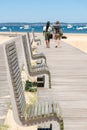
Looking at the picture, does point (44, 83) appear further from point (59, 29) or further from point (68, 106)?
point (59, 29)

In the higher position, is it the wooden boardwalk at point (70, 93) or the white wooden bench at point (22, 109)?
the white wooden bench at point (22, 109)

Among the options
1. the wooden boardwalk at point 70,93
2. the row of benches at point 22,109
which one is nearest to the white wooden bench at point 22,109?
the row of benches at point 22,109

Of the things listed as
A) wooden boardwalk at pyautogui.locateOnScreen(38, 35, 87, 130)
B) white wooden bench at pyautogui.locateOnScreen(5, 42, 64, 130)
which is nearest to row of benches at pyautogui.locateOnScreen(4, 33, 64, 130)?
white wooden bench at pyautogui.locateOnScreen(5, 42, 64, 130)

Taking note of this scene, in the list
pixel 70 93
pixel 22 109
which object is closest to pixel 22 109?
pixel 22 109

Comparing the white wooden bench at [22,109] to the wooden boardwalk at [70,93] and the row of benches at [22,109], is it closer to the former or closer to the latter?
the row of benches at [22,109]

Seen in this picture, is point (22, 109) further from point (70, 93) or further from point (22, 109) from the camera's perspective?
point (70, 93)

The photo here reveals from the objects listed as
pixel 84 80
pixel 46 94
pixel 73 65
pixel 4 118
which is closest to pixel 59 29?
pixel 73 65

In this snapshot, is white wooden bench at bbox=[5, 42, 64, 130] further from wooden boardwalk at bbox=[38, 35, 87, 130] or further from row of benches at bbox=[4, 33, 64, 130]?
wooden boardwalk at bbox=[38, 35, 87, 130]

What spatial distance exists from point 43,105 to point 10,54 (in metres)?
1.23

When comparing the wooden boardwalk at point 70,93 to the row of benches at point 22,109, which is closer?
the row of benches at point 22,109

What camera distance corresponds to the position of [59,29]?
96.9ft

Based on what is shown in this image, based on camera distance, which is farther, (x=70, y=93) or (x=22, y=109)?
(x=70, y=93)

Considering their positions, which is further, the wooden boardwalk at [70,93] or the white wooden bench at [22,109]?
the wooden boardwalk at [70,93]

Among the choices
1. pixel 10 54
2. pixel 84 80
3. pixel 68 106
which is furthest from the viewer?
pixel 84 80
